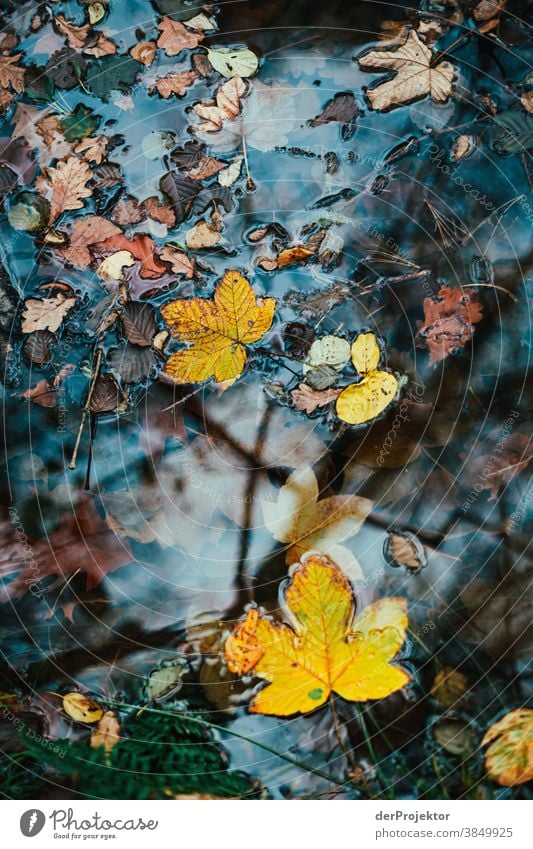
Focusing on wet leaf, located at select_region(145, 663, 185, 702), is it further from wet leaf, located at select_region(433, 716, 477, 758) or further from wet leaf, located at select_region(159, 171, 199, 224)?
wet leaf, located at select_region(159, 171, 199, 224)

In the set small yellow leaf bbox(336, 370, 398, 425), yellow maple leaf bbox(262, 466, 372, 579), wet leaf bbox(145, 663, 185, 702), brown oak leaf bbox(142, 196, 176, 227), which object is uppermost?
brown oak leaf bbox(142, 196, 176, 227)

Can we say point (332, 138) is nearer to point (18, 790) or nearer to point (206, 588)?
point (206, 588)

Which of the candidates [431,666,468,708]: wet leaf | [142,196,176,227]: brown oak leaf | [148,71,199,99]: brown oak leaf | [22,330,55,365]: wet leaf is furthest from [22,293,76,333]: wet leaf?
[431,666,468,708]: wet leaf

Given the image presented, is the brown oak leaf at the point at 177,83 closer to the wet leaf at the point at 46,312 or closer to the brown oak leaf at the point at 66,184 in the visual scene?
the brown oak leaf at the point at 66,184

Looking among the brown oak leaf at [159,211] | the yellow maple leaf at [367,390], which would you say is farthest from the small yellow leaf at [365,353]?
the brown oak leaf at [159,211]

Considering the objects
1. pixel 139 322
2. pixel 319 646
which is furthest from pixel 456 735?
pixel 139 322

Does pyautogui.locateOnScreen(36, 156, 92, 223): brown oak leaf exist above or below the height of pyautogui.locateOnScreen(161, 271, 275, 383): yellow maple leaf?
above
